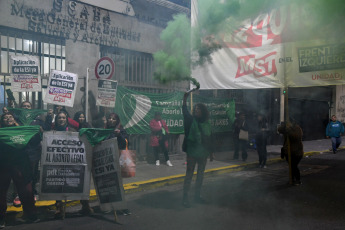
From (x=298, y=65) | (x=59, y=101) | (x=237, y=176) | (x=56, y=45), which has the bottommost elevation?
(x=237, y=176)

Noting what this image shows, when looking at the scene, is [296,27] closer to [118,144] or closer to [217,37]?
[217,37]

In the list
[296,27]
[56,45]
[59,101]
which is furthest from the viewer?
[56,45]

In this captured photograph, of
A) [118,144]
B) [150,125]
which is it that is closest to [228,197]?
[118,144]

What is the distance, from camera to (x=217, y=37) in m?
4.98

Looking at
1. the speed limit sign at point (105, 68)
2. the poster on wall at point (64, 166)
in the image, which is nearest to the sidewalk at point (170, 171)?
the poster on wall at point (64, 166)

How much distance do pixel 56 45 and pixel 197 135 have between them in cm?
488

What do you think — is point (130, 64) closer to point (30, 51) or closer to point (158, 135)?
point (158, 135)

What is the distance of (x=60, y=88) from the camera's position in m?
6.91

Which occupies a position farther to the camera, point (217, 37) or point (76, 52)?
point (76, 52)

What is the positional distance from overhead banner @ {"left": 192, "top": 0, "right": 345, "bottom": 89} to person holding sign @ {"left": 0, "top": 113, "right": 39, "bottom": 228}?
2914 mm

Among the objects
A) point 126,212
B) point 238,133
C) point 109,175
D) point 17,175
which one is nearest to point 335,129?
point 238,133

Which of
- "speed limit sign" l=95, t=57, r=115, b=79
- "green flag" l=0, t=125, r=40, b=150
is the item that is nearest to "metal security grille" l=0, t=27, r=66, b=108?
"speed limit sign" l=95, t=57, r=115, b=79

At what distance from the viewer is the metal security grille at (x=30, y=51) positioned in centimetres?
742

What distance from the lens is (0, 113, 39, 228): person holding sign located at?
4.43 meters
